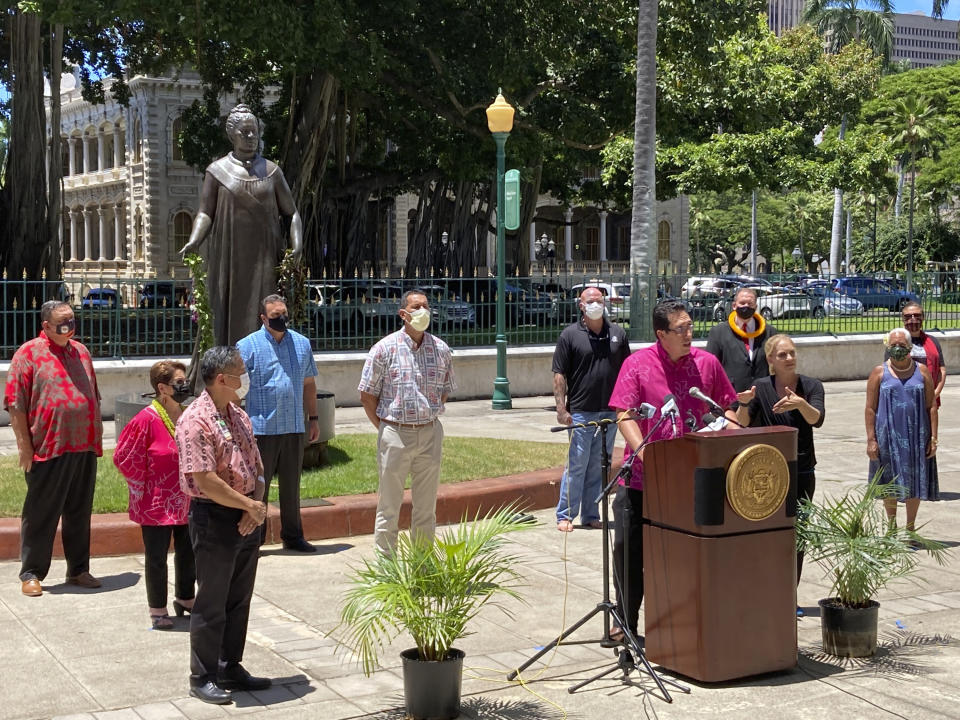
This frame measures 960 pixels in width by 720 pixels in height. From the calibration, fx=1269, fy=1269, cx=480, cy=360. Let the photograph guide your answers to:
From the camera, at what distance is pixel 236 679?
6066 millimetres

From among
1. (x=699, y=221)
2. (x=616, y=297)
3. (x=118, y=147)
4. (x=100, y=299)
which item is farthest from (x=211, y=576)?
(x=699, y=221)

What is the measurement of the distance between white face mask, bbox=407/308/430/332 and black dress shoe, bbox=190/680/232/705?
9.13 ft

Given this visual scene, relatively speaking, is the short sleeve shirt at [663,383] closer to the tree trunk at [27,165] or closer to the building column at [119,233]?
the tree trunk at [27,165]

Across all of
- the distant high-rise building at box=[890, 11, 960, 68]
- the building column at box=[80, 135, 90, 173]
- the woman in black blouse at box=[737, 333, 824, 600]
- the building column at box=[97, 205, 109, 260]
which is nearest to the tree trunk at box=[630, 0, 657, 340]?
the woman in black blouse at box=[737, 333, 824, 600]

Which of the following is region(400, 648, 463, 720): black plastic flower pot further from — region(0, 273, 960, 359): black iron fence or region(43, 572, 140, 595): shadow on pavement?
region(0, 273, 960, 359): black iron fence

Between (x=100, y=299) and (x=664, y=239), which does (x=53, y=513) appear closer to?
(x=100, y=299)

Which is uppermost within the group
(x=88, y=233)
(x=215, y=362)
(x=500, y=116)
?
(x=88, y=233)

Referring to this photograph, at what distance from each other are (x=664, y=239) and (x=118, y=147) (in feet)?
112

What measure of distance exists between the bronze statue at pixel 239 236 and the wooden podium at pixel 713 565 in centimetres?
525

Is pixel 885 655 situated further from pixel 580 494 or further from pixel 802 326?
pixel 802 326

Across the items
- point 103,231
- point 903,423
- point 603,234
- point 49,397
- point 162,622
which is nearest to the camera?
point 162,622

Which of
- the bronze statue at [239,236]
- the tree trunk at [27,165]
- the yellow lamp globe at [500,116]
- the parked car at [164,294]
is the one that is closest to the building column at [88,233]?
the tree trunk at [27,165]

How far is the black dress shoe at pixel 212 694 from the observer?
5852mm

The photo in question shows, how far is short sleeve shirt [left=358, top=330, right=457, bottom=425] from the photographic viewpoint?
7977 mm
